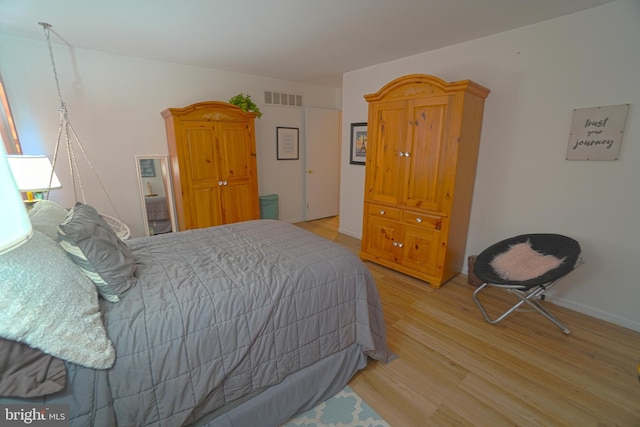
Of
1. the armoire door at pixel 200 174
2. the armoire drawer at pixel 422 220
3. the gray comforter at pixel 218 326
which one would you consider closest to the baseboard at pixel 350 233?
the armoire drawer at pixel 422 220

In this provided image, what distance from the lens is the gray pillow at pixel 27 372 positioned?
871 millimetres

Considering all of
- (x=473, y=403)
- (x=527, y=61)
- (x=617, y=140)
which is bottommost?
(x=473, y=403)

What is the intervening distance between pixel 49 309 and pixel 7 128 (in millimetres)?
3018

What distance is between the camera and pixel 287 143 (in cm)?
482

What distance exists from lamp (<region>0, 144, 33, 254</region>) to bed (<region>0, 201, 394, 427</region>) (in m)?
0.47

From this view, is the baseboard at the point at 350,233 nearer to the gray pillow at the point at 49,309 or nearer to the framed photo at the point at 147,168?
the framed photo at the point at 147,168

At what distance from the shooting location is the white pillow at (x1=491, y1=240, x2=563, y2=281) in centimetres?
214

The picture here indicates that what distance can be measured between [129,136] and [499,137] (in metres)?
4.22

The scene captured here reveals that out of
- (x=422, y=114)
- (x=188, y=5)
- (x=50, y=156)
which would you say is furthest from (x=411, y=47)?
(x=50, y=156)

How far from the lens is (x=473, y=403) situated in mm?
1609

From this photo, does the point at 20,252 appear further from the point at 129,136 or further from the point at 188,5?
the point at 129,136

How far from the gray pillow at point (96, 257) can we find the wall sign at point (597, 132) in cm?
336

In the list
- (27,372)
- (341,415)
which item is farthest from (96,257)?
(341,415)

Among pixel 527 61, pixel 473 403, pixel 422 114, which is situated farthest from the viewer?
pixel 422 114
